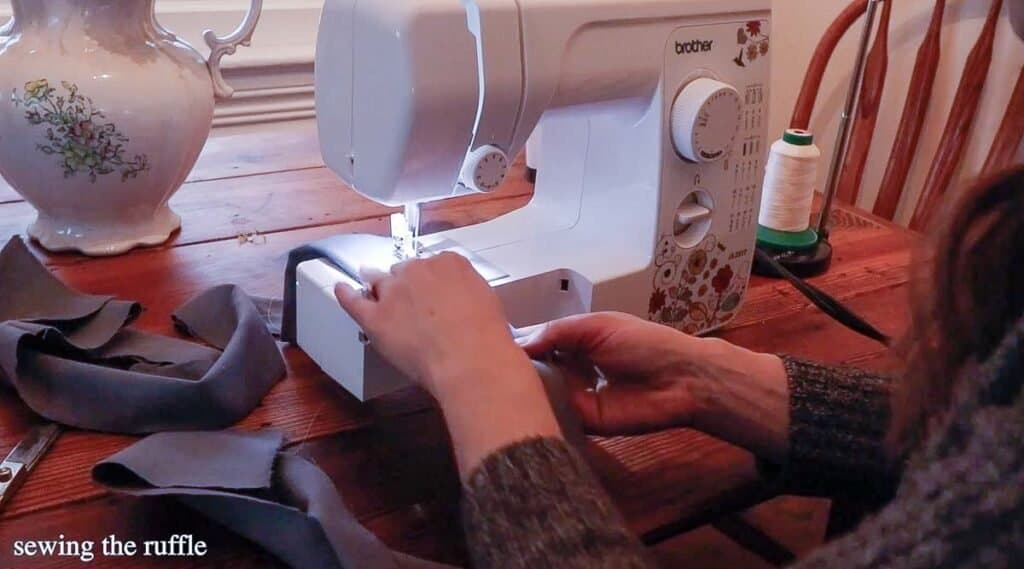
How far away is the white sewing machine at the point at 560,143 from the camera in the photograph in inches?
28.8

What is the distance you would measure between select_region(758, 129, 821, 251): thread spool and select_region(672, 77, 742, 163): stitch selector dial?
19 centimetres

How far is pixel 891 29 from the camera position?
6.55ft

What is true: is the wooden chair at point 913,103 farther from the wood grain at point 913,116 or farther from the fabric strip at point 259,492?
the fabric strip at point 259,492

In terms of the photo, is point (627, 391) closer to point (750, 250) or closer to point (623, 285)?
point (623, 285)

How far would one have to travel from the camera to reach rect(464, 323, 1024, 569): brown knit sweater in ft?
1.42

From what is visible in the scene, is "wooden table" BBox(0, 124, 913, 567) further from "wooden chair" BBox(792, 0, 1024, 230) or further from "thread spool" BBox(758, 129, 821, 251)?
"wooden chair" BBox(792, 0, 1024, 230)

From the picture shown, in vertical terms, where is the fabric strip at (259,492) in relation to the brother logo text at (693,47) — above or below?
below

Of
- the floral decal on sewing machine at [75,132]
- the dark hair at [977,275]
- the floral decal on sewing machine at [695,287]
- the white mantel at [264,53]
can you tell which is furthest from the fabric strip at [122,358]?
the white mantel at [264,53]

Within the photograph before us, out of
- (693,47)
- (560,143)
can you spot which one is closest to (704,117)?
(693,47)

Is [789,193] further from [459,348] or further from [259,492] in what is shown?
[259,492]

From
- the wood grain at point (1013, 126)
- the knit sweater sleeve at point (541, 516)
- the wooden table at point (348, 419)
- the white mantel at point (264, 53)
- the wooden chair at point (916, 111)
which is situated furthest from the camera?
the white mantel at point (264, 53)

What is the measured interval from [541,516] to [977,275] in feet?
0.90

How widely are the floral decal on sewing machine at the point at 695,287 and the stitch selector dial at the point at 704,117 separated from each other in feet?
0.29

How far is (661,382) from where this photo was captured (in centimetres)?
77
